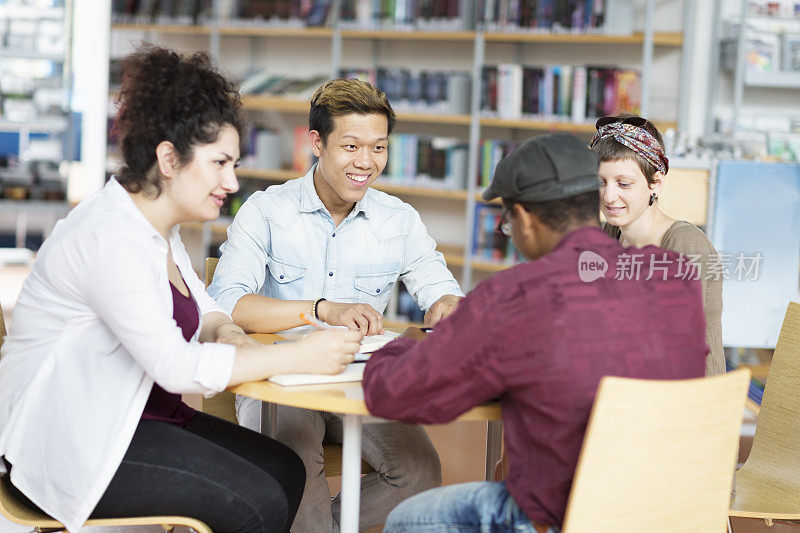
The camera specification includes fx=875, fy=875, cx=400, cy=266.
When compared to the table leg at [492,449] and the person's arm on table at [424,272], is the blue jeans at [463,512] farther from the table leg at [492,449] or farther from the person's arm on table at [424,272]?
the person's arm on table at [424,272]

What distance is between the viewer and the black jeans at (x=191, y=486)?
1571 mm

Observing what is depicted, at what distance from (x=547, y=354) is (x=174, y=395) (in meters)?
0.89

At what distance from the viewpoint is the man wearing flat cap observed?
130cm

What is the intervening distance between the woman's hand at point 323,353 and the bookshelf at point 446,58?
3.11 m

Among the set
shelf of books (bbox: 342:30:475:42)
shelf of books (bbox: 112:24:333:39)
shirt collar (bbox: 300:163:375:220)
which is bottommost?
shirt collar (bbox: 300:163:375:220)

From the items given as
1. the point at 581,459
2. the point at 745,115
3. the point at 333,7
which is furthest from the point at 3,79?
the point at 581,459

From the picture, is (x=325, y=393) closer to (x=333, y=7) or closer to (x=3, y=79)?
(x=333, y=7)

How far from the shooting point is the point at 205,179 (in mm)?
1688

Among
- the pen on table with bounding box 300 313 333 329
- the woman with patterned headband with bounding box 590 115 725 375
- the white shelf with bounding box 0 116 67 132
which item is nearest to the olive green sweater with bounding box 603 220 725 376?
the woman with patterned headband with bounding box 590 115 725 375

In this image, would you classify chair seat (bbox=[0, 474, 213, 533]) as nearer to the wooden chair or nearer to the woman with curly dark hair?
the woman with curly dark hair

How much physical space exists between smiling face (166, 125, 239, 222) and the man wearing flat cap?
0.49 meters

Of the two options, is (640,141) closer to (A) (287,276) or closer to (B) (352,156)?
(B) (352,156)

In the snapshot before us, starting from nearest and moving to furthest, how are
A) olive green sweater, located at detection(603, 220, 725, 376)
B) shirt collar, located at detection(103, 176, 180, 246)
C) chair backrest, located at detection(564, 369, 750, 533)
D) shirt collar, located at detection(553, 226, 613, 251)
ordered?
chair backrest, located at detection(564, 369, 750, 533), shirt collar, located at detection(553, 226, 613, 251), shirt collar, located at detection(103, 176, 180, 246), olive green sweater, located at detection(603, 220, 725, 376)

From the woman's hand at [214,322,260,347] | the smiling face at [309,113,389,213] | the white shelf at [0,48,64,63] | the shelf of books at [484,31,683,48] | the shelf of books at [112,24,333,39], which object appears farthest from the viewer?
the white shelf at [0,48,64,63]
